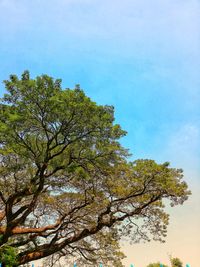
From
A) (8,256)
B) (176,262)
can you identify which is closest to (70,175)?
(8,256)

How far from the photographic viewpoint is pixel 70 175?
15.8m

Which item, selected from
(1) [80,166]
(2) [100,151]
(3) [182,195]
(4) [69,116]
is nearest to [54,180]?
(1) [80,166]

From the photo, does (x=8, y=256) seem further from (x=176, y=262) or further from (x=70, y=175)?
(x=176, y=262)

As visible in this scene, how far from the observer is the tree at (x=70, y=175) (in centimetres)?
1271

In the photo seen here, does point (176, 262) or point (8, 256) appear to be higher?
point (176, 262)

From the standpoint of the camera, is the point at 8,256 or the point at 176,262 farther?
the point at 176,262

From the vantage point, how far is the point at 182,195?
1460 cm

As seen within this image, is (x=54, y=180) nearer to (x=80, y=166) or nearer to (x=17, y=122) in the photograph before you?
(x=80, y=166)

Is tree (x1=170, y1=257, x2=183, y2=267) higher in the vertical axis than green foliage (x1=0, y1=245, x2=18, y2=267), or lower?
higher

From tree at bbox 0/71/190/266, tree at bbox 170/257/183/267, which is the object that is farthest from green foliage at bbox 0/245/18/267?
tree at bbox 170/257/183/267

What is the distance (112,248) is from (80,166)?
5.82 meters

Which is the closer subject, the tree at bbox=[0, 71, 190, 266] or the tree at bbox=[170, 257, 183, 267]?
the tree at bbox=[0, 71, 190, 266]

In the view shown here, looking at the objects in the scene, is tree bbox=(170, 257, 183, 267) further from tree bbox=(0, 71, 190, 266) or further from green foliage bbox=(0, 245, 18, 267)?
green foliage bbox=(0, 245, 18, 267)

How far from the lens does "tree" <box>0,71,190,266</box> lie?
12.7 meters
